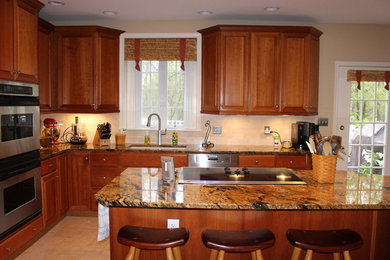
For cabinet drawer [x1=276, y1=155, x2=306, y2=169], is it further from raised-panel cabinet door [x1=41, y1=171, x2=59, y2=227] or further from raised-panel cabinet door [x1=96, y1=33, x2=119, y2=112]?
raised-panel cabinet door [x1=41, y1=171, x2=59, y2=227]

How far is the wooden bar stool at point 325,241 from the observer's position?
71.3 inches

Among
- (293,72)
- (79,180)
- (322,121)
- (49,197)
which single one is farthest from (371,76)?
(49,197)

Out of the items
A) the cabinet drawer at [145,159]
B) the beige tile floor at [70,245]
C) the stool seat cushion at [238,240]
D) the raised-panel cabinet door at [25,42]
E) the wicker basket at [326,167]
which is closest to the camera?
the stool seat cushion at [238,240]

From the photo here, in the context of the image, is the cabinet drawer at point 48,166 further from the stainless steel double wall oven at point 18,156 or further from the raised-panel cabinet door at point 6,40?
the raised-panel cabinet door at point 6,40

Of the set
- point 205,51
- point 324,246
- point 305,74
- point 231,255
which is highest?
point 205,51

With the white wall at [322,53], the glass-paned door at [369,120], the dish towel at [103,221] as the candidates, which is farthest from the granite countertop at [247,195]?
the glass-paned door at [369,120]

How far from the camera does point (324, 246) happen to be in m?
1.81

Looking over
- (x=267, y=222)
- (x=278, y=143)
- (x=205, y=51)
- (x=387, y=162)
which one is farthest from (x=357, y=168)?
(x=267, y=222)

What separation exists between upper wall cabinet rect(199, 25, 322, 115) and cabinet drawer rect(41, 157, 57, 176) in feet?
6.57

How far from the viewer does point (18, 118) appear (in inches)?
113

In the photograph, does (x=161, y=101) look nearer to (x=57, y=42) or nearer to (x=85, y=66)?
(x=85, y=66)

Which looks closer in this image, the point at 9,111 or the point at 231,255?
the point at 231,255

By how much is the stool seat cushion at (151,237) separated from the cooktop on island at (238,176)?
0.45m

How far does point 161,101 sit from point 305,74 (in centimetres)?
194
